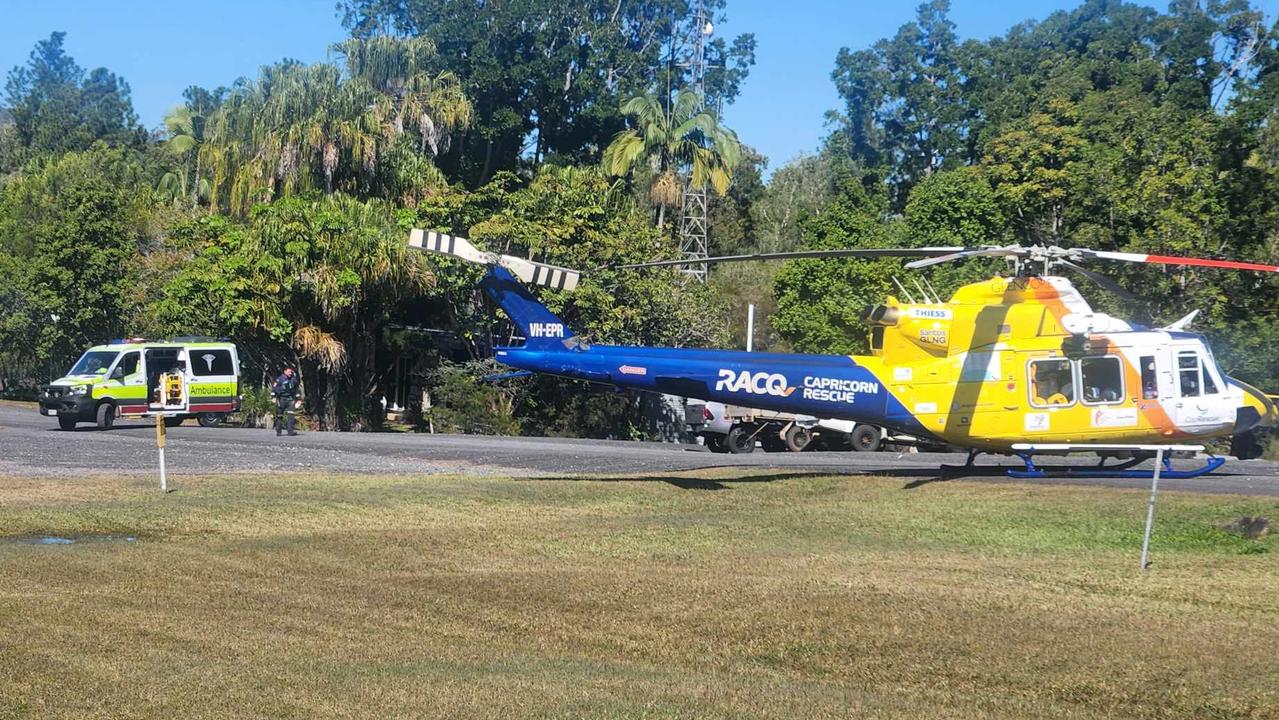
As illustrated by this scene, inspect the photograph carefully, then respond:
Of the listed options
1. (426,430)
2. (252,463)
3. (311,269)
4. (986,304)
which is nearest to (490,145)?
(426,430)

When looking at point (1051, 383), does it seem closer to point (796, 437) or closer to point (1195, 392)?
point (1195, 392)

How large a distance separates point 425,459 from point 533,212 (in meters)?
19.2

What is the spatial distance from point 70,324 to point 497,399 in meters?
19.0

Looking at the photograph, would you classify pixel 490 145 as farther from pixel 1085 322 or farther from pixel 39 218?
pixel 1085 322

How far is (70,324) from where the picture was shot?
50219 millimetres

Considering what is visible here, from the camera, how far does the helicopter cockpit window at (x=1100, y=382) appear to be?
19516mm

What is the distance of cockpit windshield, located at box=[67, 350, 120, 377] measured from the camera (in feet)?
111

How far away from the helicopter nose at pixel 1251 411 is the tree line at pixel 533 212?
1563 centimetres

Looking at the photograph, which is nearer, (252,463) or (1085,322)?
(1085,322)

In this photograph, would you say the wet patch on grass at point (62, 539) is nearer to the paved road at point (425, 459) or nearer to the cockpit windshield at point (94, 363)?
the paved road at point (425, 459)

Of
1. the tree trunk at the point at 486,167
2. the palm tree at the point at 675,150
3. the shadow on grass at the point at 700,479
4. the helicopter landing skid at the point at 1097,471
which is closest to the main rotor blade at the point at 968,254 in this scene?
the helicopter landing skid at the point at 1097,471

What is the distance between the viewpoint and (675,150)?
179ft

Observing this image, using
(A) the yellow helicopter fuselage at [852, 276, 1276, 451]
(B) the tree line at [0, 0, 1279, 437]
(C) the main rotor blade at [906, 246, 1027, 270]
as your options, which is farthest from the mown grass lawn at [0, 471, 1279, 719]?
(B) the tree line at [0, 0, 1279, 437]

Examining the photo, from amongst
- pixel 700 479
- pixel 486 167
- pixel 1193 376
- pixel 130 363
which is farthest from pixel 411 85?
pixel 1193 376
